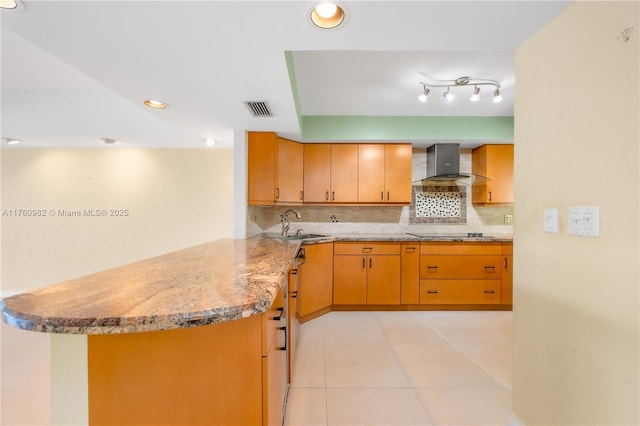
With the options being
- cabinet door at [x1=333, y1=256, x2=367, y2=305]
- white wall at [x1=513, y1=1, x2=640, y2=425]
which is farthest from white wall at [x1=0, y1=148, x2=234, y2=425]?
white wall at [x1=513, y1=1, x2=640, y2=425]

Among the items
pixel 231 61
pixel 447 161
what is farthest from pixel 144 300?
pixel 447 161

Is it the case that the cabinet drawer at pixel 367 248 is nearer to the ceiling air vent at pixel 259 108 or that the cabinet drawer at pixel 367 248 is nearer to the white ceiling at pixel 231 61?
the white ceiling at pixel 231 61

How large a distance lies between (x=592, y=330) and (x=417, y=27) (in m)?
1.48

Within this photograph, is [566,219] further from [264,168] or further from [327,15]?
[264,168]

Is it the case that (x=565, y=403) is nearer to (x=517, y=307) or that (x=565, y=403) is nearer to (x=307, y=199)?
(x=517, y=307)

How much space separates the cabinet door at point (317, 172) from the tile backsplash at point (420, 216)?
1.22 feet

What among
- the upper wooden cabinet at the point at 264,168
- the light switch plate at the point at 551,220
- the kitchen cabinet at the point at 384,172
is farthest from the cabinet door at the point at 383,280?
the light switch plate at the point at 551,220

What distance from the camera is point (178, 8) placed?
1084 mm

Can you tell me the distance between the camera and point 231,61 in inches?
56.9

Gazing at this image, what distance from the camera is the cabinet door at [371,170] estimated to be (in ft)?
10.7

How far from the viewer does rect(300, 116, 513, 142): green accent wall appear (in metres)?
3.05

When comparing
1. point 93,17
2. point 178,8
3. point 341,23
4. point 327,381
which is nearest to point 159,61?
point 93,17

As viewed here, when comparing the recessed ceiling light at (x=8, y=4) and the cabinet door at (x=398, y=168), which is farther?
the cabinet door at (x=398, y=168)

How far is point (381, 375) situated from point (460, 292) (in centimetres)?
175
